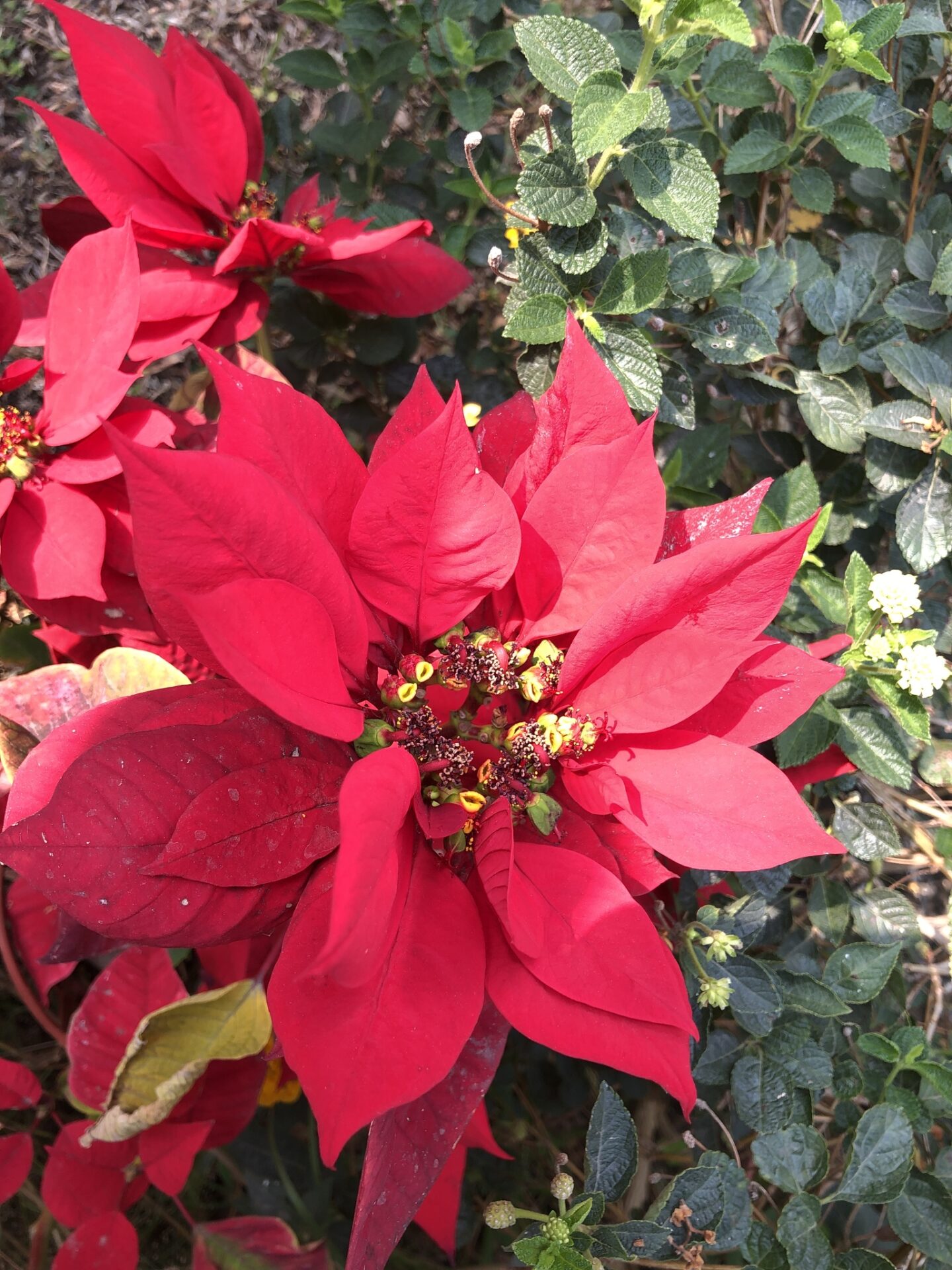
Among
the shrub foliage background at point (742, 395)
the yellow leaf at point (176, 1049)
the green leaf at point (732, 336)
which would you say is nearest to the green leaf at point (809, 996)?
the shrub foliage background at point (742, 395)

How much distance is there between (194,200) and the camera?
3.12 ft

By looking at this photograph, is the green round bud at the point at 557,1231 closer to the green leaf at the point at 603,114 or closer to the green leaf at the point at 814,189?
the green leaf at the point at 603,114

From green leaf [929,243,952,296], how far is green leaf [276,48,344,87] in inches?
30.9

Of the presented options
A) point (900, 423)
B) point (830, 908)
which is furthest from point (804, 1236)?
point (900, 423)

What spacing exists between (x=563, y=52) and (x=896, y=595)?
55 cm

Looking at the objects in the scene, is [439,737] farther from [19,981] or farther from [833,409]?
[19,981]

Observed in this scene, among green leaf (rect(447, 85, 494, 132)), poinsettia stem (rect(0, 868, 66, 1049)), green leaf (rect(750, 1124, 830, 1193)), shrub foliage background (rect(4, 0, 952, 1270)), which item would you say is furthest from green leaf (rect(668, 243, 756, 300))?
poinsettia stem (rect(0, 868, 66, 1049))

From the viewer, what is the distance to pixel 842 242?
118 cm

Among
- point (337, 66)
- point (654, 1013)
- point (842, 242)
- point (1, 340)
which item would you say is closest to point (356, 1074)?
point (654, 1013)

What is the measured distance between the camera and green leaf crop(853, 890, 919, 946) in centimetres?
105

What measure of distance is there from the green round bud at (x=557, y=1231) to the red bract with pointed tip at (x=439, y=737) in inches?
7.1

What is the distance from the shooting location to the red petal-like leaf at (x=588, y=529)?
664mm

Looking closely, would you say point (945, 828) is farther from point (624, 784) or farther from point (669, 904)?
point (624, 784)

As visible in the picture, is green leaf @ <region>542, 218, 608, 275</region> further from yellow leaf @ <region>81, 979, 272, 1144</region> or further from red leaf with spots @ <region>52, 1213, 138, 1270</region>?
red leaf with spots @ <region>52, 1213, 138, 1270</region>
